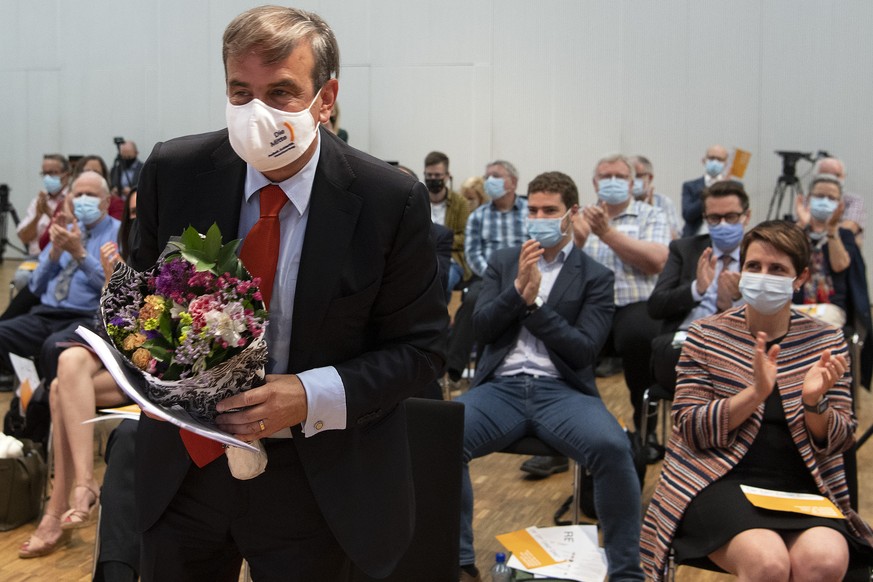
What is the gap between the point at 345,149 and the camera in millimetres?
1653

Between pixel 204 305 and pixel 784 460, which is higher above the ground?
pixel 204 305

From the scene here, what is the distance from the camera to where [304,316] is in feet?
4.98

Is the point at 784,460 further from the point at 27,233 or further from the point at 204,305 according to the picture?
the point at 27,233

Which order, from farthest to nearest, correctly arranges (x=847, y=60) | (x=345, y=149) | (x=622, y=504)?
1. (x=847, y=60)
2. (x=622, y=504)
3. (x=345, y=149)

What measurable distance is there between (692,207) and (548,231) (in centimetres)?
531

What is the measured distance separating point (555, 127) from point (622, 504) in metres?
8.72

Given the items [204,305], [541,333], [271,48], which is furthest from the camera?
[541,333]

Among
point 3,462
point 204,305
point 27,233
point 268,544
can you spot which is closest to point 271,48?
point 204,305

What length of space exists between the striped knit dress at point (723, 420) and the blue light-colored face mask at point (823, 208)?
9.66 ft

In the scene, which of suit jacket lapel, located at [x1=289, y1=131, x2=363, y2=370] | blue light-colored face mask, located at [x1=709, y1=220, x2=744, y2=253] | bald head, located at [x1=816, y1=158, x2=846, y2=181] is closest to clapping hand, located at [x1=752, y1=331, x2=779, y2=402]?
suit jacket lapel, located at [x1=289, y1=131, x2=363, y2=370]

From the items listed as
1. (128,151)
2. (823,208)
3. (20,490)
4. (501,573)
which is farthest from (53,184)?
(501,573)

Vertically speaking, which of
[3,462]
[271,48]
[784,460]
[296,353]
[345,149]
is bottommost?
[3,462]

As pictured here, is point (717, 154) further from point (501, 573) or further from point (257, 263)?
point (257, 263)

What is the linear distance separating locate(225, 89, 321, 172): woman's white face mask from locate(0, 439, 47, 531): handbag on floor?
2.90 m
